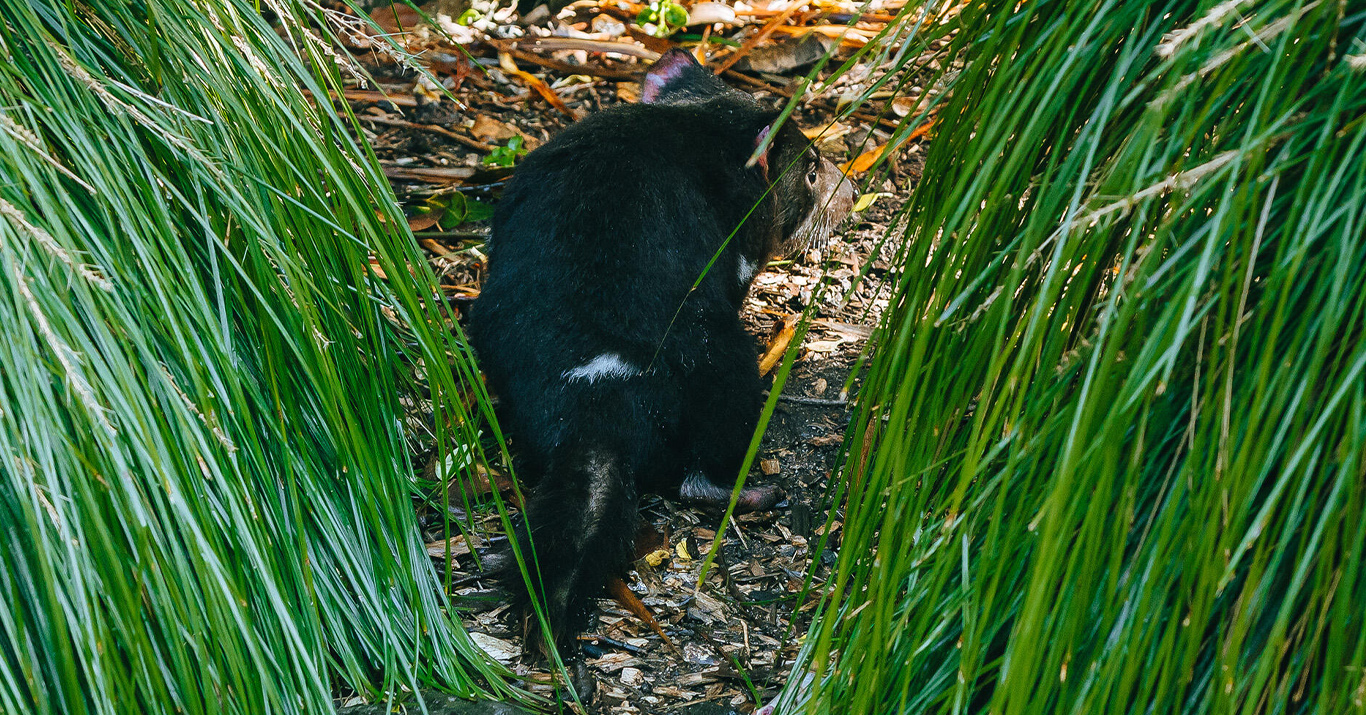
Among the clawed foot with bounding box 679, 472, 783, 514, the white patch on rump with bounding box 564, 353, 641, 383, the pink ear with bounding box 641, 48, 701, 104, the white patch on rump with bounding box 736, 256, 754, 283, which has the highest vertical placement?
the pink ear with bounding box 641, 48, 701, 104

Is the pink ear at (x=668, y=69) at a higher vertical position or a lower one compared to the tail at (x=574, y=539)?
higher

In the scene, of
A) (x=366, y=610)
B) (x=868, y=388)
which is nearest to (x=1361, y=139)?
(x=868, y=388)

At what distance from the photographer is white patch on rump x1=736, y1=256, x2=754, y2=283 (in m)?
3.25

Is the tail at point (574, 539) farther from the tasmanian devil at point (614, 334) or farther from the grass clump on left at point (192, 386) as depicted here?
the grass clump on left at point (192, 386)

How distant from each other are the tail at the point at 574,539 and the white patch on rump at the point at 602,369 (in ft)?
0.70

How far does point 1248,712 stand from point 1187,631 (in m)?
0.10

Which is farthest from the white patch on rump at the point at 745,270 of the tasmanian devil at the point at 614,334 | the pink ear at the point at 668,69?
the pink ear at the point at 668,69

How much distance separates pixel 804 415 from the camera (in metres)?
3.13

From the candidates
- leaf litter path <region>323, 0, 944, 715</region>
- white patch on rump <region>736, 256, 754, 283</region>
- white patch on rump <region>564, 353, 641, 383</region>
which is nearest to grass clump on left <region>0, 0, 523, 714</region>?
leaf litter path <region>323, 0, 944, 715</region>

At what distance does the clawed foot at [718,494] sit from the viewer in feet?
9.09

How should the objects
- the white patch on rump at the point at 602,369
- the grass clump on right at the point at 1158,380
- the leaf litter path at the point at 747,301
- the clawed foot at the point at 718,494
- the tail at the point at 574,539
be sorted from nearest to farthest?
1. the grass clump on right at the point at 1158,380
2. the tail at the point at 574,539
3. the leaf litter path at the point at 747,301
4. the white patch on rump at the point at 602,369
5. the clawed foot at the point at 718,494

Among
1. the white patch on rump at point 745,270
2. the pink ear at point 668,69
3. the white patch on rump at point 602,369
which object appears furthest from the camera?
the pink ear at point 668,69

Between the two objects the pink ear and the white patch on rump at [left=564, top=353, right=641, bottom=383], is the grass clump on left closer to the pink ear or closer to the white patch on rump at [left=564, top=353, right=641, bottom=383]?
the white patch on rump at [left=564, top=353, right=641, bottom=383]

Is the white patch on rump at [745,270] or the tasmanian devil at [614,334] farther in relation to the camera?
the white patch on rump at [745,270]
